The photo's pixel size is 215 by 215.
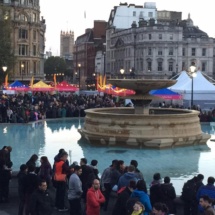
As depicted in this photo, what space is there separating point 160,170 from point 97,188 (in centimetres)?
778

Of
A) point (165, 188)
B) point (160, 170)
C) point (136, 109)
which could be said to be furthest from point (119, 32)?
point (165, 188)

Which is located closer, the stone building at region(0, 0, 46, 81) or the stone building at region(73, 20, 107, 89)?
the stone building at region(0, 0, 46, 81)

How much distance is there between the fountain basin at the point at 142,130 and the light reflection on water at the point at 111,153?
42cm

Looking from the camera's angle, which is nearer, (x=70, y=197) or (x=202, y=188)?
(x=202, y=188)

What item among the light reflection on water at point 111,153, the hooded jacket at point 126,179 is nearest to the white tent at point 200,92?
the light reflection on water at point 111,153

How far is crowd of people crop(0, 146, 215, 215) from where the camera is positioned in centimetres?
898

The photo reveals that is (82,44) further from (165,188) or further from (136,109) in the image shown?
(165,188)

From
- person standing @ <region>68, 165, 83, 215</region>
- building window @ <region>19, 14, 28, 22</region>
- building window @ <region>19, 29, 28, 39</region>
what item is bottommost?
person standing @ <region>68, 165, 83, 215</region>

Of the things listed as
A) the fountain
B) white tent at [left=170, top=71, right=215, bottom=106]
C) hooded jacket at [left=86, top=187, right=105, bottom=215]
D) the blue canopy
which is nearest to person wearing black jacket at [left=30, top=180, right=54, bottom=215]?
hooded jacket at [left=86, top=187, right=105, bottom=215]

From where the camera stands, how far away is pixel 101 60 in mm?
118938

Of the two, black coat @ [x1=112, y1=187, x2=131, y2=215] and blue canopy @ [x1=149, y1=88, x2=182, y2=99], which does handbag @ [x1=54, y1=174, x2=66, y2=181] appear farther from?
blue canopy @ [x1=149, y1=88, x2=182, y2=99]

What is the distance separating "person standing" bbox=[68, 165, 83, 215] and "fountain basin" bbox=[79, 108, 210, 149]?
1066cm

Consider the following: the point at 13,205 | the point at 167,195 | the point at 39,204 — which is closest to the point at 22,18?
the point at 13,205

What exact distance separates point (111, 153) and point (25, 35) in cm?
6900
